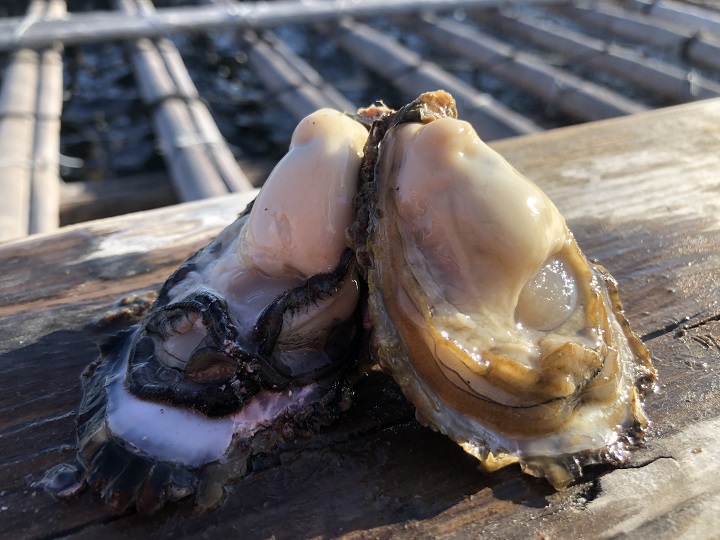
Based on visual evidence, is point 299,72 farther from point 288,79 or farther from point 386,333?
point 386,333

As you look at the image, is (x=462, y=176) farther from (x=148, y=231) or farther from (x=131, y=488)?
(x=148, y=231)

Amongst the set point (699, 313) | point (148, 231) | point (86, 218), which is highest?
point (699, 313)

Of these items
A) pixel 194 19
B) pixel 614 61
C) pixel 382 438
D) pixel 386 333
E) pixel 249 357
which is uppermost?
pixel 386 333

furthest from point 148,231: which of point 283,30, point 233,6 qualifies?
point 283,30

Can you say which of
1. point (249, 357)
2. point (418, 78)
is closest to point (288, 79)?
point (418, 78)

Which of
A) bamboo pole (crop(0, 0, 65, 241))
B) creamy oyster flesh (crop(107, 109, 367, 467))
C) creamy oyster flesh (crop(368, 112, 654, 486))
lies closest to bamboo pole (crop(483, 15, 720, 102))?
creamy oyster flesh (crop(368, 112, 654, 486))

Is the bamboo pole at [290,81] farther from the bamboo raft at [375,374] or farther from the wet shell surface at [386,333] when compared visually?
the wet shell surface at [386,333]
